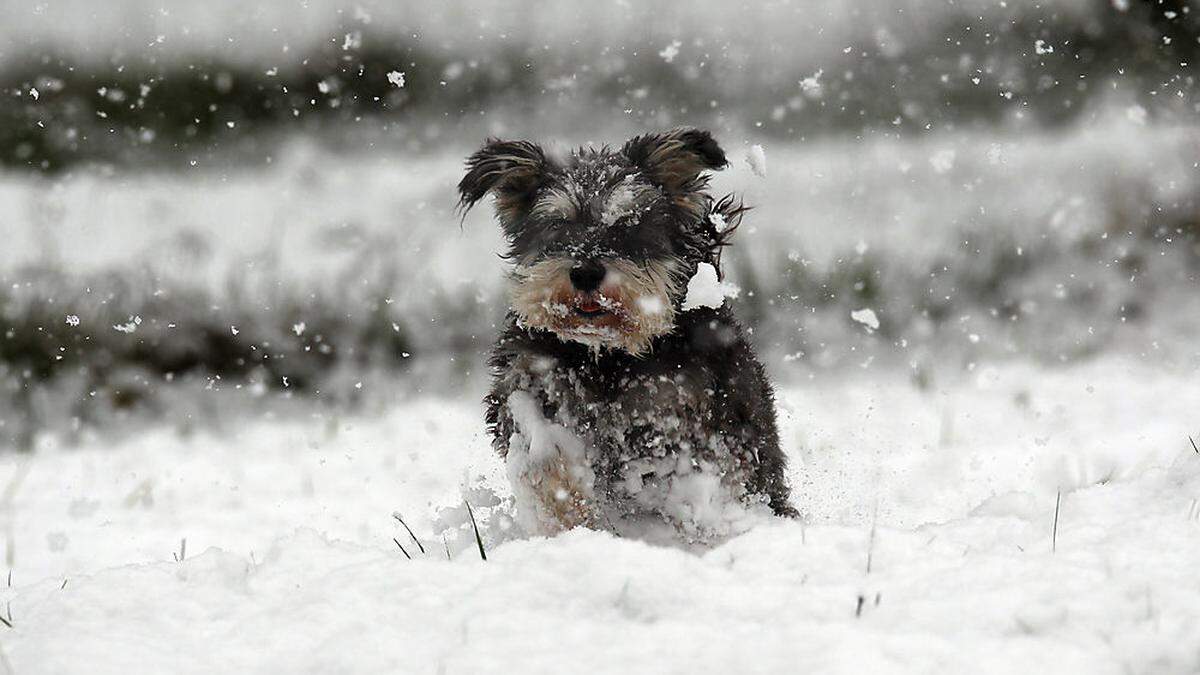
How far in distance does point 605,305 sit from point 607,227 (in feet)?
1.52

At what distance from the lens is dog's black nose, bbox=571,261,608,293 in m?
3.73

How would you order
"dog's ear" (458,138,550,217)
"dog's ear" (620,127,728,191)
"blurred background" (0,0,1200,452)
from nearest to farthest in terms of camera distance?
1. "dog's ear" (620,127,728,191)
2. "dog's ear" (458,138,550,217)
3. "blurred background" (0,0,1200,452)

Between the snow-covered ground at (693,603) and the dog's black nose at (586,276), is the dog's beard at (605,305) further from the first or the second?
the snow-covered ground at (693,603)

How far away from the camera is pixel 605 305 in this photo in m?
3.70

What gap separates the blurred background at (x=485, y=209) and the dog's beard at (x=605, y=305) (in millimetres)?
3775

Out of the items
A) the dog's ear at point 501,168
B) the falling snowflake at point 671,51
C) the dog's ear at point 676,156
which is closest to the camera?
the dog's ear at point 676,156

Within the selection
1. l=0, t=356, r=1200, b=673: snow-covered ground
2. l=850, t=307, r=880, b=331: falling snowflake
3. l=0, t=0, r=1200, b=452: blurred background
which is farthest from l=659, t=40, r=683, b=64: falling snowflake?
l=0, t=356, r=1200, b=673: snow-covered ground

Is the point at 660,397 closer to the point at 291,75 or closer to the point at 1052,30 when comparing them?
the point at 291,75

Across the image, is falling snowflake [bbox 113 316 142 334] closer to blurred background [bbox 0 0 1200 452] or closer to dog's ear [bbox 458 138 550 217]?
blurred background [bbox 0 0 1200 452]

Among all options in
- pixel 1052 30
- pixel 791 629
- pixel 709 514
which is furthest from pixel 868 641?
pixel 1052 30

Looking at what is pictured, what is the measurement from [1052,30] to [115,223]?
34.3 feet

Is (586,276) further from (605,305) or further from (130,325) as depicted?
(130,325)

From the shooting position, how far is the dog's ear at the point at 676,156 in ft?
13.9

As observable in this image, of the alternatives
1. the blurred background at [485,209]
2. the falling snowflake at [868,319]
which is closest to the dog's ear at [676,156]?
the blurred background at [485,209]
